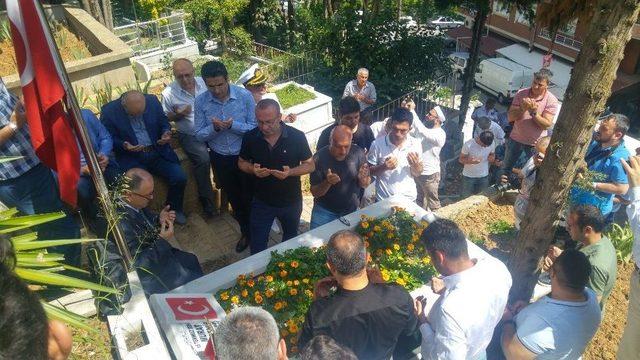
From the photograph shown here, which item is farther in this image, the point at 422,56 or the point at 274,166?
the point at 422,56

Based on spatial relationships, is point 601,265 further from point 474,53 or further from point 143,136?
point 474,53

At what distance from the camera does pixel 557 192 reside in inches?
132

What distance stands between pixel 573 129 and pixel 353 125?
8.09 ft

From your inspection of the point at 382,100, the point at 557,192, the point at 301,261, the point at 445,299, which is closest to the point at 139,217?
the point at 301,261

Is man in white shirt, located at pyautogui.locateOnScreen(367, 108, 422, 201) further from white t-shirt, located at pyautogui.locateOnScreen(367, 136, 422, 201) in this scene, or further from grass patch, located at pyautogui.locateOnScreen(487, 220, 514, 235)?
grass patch, located at pyautogui.locateOnScreen(487, 220, 514, 235)

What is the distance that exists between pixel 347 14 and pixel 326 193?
9857 mm

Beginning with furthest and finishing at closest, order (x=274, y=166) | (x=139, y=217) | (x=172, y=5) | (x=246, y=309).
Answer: (x=172, y=5), (x=274, y=166), (x=139, y=217), (x=246, y=309)

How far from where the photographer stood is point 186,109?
208 inches

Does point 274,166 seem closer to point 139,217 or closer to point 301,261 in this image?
point 301,261

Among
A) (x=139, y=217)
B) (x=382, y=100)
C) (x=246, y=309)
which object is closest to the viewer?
(x=246, y=309)

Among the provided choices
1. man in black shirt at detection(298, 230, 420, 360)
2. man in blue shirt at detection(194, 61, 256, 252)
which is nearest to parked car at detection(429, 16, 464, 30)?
man in blue shirt at detection(194, 61, 256, 252)

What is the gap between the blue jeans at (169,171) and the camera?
5.00m

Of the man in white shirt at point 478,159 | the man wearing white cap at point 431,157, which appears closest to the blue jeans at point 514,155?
the man in white shirt at point 478,159

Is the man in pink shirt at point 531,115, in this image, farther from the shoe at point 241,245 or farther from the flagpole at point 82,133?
the flagpole at point 82,133
